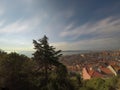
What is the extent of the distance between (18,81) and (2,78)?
Result: 2247 millimetres

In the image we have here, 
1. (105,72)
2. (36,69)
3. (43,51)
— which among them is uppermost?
(43,51)

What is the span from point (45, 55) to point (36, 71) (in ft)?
9.73

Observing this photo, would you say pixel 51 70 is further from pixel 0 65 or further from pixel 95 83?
pixel 95 83

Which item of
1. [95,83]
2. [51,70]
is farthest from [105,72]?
[51,70]

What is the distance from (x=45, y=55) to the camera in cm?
3603

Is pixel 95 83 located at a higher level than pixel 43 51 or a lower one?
lower

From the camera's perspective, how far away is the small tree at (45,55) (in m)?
35.8

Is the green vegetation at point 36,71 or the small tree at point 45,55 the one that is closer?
the green vegetation at point 36,71

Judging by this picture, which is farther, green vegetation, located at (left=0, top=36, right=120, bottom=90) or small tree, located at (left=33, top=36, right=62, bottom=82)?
small tree, located at (left=33, top=36, right=62, bottom=82)

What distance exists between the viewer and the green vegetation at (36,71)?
31031mm

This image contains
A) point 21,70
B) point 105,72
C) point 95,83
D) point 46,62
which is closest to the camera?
point 21,70

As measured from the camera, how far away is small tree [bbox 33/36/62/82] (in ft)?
117

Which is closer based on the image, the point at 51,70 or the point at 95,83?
the point at 51,70

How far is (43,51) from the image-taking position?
36250 millimetres
